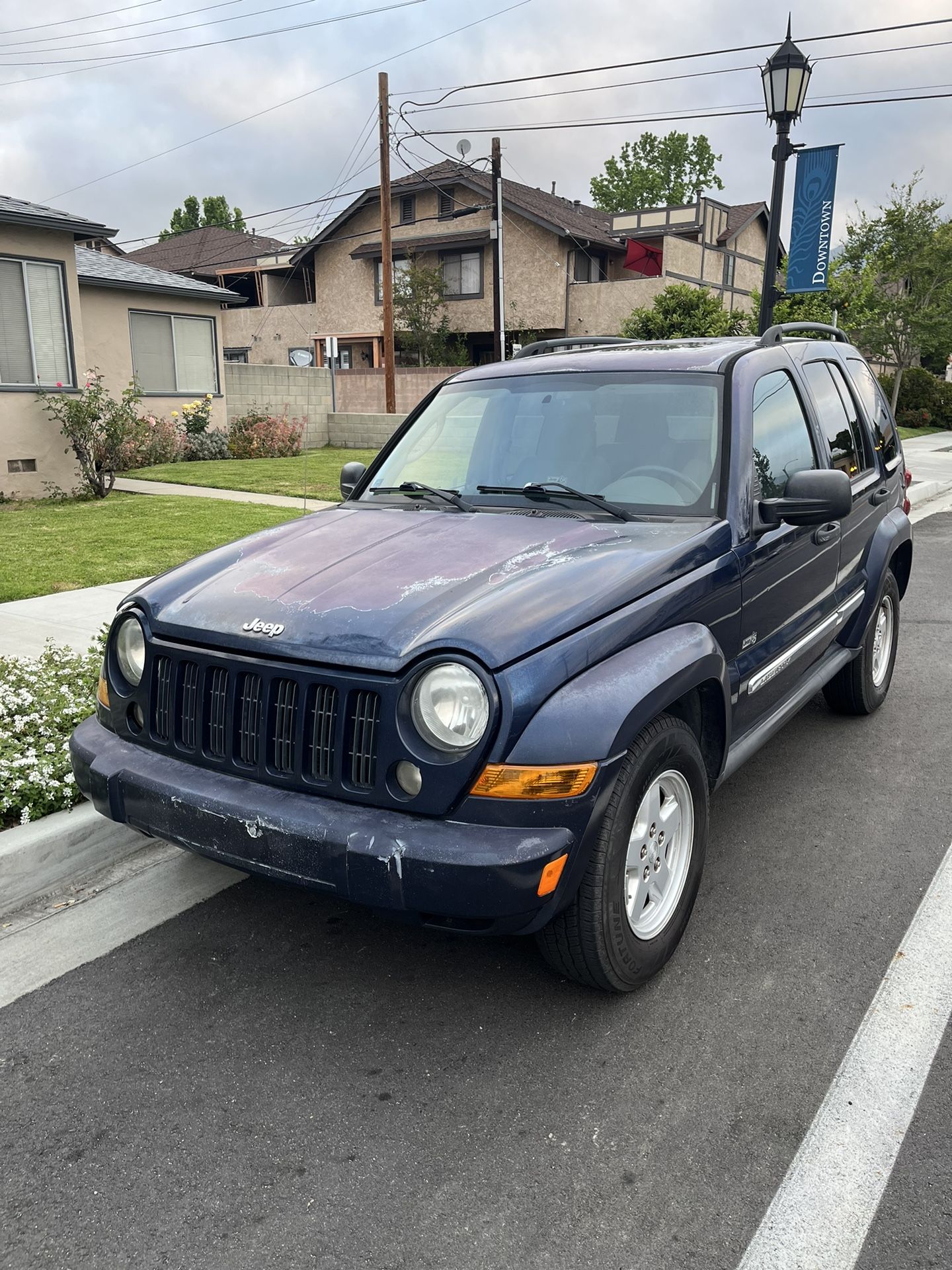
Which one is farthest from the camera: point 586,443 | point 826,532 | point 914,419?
point 914,419

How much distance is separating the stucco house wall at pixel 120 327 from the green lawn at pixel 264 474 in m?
1.46

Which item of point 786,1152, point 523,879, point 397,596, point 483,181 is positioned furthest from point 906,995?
point 483,181

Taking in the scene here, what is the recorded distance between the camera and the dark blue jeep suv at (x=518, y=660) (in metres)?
2.51

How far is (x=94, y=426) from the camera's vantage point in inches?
569

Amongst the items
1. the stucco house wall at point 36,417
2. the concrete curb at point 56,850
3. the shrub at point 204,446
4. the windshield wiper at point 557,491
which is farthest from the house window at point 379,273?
the concrete curb at point 56,850

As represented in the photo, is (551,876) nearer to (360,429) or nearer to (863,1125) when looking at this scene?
(863,1125)

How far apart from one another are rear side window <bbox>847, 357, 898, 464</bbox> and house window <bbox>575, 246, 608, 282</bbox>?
32601mm

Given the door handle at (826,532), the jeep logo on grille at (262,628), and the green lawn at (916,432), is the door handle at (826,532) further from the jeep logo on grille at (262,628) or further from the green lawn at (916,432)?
the green lawn at (916,432)

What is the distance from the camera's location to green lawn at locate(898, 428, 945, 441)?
102ft

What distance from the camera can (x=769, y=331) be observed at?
13.9 ft

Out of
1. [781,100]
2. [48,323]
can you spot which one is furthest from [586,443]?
[48,323]

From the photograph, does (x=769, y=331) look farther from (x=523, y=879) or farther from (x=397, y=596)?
(x=523, y=879)

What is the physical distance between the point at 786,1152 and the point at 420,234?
39.5 m

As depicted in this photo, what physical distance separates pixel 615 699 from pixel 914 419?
122 ft
